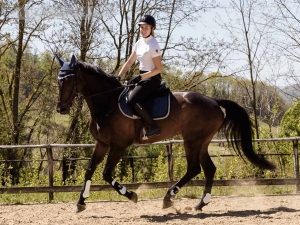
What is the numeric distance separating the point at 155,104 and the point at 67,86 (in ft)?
4.15

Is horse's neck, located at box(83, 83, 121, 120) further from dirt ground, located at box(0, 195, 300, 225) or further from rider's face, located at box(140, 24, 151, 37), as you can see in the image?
dirt ground, located at box(0, 195, 300, 225)

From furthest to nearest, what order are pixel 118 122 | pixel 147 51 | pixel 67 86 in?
pixel 118 122, pixel 147 51, pixel 67 86

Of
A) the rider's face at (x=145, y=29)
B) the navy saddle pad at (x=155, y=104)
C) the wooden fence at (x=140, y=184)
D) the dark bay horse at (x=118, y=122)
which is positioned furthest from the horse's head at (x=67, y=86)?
the wooden fence at (x=140, y=184)

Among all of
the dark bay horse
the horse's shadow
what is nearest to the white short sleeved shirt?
the dark bay horse

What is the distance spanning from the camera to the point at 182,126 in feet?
22.9

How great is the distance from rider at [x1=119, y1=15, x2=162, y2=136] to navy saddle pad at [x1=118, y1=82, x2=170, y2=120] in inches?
3.8

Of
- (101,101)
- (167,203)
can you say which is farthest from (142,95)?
(167,203)

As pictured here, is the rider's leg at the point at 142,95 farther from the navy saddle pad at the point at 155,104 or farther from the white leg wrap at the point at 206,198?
the white leg wrap at the point at 206,198

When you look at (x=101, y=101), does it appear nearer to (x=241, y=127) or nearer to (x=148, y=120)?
(x=148, y=120)

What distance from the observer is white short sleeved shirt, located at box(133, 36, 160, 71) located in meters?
6.48

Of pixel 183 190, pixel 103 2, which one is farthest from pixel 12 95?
pixel 183 190

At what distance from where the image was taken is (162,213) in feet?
22.3

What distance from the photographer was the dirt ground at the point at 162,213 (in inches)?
237

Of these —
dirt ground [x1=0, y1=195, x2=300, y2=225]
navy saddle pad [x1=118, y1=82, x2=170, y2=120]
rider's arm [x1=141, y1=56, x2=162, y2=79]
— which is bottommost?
dirt ground [x1=0, y1=195, x2=300, y2=225]
